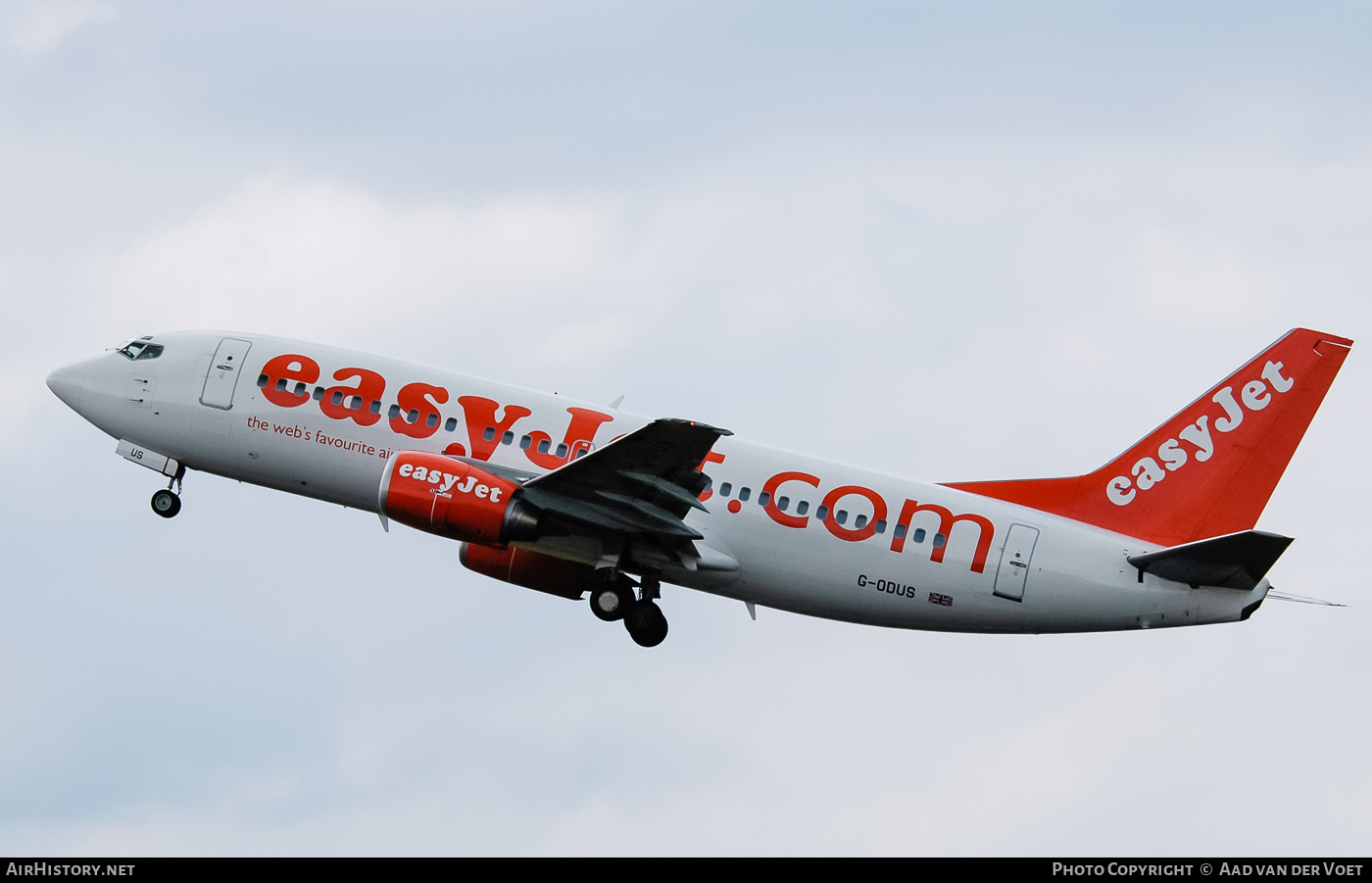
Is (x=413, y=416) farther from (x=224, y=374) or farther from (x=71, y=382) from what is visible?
(x=71, y=382)

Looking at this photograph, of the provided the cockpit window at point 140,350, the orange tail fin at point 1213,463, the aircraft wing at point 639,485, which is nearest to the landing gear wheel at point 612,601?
the aircraft wing at point 639,485

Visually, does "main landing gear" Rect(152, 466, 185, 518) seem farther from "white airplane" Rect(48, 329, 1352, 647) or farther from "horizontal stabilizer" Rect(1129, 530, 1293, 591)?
"horizontal stabilizer" Rect(1129, 530, 1293, 591)

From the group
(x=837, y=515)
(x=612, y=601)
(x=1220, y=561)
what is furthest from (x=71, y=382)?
(x=1220, y=561)

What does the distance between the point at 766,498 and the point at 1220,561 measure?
30.1 feet

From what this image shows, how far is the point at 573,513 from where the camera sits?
31.7 m

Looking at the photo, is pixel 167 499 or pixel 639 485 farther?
pixel 167 499

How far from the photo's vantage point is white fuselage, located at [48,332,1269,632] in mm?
31891

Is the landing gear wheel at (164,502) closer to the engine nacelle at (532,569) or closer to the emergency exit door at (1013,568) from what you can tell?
the engine nacelle at (532,569)

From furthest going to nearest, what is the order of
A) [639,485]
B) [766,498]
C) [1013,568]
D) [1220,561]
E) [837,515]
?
[766,498] < [837,515] < [1013,568] < [639,485] < [1220,561]

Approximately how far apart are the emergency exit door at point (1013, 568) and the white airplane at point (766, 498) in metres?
0.04

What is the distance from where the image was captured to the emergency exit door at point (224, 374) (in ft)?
112

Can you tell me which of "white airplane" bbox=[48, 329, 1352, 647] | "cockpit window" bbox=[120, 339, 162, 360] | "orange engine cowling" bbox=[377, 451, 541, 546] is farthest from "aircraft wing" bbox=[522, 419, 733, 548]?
"cockpit window" bbox=[120, 339, 162, 360]

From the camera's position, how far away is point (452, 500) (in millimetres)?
30688
